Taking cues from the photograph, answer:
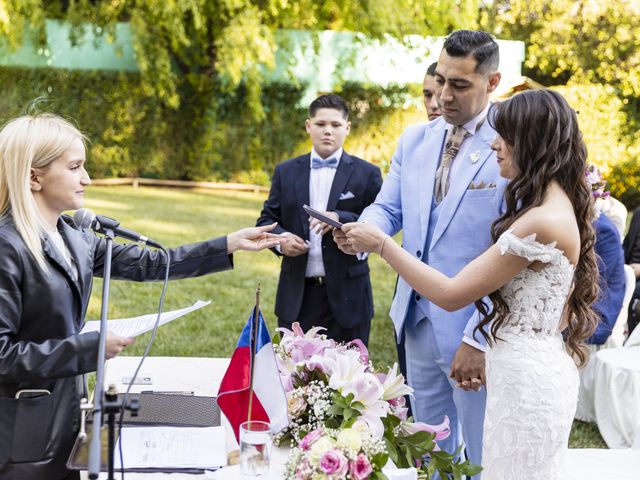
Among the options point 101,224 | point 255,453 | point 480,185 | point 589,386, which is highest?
point 480,185

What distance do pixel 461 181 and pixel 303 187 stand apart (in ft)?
6.38

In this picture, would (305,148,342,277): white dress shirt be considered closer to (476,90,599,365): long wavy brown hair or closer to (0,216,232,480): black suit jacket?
(476,90,599,365): long wavy brown hair

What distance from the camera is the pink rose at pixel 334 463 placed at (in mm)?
2008

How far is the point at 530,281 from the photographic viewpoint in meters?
2.71

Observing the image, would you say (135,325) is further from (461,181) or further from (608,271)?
(608,271)

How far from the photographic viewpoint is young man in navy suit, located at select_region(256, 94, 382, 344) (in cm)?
484

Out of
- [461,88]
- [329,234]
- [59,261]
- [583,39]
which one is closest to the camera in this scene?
[59,261]

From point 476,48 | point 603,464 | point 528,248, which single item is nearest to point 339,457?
point 528,248

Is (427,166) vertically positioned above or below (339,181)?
above

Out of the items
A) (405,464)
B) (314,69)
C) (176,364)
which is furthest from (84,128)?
(405,464)

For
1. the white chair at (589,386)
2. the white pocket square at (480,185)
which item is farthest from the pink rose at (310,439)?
the white chair at (589,386)

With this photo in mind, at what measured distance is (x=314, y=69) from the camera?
19.9 meters

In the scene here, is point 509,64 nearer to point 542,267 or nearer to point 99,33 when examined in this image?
point 99,33

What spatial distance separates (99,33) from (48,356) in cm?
1633
